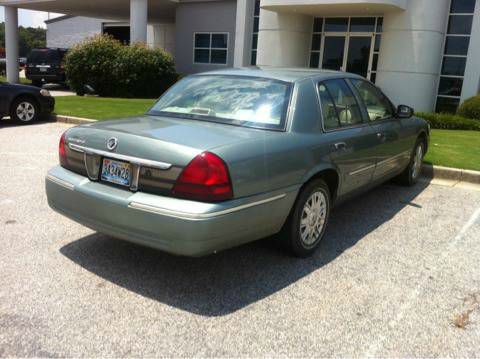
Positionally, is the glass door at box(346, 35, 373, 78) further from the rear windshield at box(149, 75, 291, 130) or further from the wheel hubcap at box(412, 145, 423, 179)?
the rear windshield at box(149, 75, 291, 130)

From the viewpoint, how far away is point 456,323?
342 cm

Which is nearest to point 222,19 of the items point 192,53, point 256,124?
point 192,53

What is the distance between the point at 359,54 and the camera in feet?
60.6

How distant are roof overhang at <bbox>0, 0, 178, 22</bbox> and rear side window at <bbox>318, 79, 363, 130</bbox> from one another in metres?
20.5

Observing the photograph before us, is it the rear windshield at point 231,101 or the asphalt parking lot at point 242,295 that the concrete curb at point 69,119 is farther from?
the rear windshield at point 231,101

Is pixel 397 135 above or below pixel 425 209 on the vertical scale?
above

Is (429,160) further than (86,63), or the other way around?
(86,63)

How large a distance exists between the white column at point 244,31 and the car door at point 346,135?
17.0 m

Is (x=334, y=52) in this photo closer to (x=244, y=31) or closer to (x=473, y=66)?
(x=244, y=31)

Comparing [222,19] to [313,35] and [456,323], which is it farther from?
[456,323]

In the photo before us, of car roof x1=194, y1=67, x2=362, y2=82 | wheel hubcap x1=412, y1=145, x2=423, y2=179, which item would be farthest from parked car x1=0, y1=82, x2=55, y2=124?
wheel hubcap x1=412, y1=145, x2=423, y2=179

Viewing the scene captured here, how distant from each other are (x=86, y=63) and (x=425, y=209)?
1733 cm

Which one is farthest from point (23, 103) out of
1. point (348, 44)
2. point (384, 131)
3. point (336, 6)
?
point (348, 44)

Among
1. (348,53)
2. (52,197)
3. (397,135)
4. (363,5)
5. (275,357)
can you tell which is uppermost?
(363,5)
